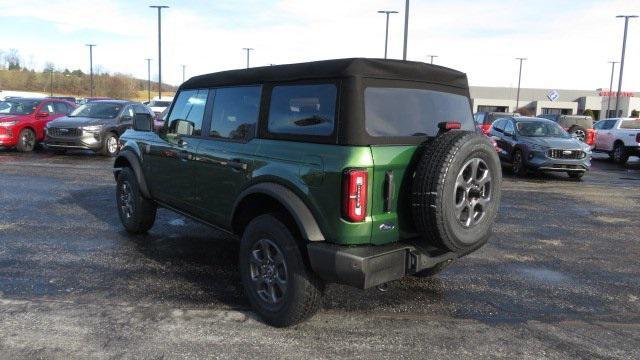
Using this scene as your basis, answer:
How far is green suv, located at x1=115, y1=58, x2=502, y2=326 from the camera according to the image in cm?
320

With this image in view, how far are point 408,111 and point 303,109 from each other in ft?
2.47

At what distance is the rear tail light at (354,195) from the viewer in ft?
10.2

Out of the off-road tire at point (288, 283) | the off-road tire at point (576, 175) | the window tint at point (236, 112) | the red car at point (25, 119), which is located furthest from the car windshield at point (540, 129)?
the red car at point (25, 119)

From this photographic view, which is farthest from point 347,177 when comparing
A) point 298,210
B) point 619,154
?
point 619,154

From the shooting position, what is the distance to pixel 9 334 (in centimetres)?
345

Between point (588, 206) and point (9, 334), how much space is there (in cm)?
878

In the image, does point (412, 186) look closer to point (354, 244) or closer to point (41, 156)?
point (354, 244)

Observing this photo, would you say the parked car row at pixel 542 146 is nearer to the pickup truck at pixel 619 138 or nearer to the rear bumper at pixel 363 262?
the pickup truck at pixel 619 138

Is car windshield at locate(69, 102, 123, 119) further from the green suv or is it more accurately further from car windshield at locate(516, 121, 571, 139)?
the green suv

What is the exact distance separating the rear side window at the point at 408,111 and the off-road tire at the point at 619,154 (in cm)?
1619

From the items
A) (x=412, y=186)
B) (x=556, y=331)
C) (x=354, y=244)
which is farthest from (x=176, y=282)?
(x=556, y=331)

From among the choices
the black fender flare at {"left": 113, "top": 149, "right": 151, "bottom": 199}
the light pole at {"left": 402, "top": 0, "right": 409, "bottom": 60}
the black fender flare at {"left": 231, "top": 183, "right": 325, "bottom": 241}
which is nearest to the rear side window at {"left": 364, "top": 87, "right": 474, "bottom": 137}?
the black fender flare at {"left": 231, "top": 183, "right": 325, "bottom": 241}

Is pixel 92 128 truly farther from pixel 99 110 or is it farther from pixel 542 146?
pixel 542 146

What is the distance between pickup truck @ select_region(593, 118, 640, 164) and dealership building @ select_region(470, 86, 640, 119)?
44.7m
